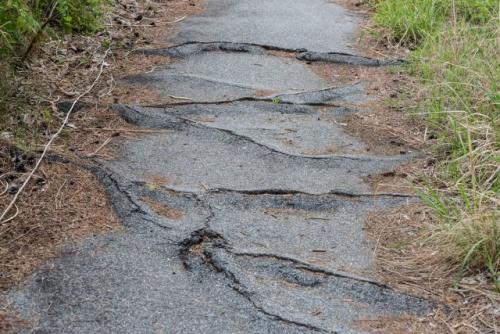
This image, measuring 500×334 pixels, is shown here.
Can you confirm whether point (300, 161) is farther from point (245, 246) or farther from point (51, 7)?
point (51, 7)

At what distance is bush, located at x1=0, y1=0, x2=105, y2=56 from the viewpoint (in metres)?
3.86

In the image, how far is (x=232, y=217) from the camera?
10.4 ft

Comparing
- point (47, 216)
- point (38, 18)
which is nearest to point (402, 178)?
point (47, 216)

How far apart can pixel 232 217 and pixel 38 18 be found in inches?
93.4

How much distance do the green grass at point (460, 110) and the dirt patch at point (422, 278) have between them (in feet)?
0.20

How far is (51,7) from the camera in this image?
4.89 m

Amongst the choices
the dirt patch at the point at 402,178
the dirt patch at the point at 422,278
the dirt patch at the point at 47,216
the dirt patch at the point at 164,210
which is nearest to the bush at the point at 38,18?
the dirt patch at the point at 47,216

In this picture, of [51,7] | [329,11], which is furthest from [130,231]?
[329,11]

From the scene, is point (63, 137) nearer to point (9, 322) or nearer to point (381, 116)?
point (9, 322)

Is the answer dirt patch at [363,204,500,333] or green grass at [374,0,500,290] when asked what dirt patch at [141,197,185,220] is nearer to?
dirt patch at [363,204,500,333]

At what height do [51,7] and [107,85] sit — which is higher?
[51,7]

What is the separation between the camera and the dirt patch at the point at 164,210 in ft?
10.3

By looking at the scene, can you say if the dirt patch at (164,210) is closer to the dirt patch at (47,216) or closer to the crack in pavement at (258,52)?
the dirt patch at (47,216)

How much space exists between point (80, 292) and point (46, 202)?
681 millimetres
